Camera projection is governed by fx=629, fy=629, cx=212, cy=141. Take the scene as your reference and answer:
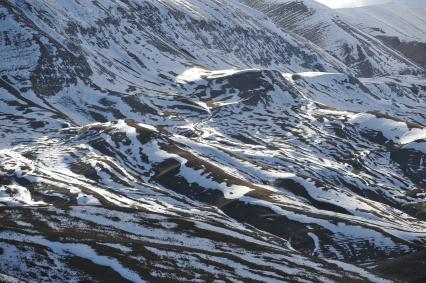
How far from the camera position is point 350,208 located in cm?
18188

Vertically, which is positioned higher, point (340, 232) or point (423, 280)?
point (423, 280)

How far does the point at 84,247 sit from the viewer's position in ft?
232

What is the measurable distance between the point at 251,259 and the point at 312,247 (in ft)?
208

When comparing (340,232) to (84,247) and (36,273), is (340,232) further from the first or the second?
(36,273)

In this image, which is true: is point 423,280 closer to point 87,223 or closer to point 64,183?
point 87,223

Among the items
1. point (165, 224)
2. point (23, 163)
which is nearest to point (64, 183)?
point (23, 163)

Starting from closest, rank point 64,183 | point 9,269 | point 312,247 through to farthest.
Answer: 1. point 9,269
2. point 312,247
3. point 64,183

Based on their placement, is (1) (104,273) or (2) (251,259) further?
(2) (251,259)

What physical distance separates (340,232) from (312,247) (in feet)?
30.5

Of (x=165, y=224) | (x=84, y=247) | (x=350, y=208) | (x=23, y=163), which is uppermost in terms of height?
(x=84, y=247)

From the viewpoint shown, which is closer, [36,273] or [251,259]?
[36,273]

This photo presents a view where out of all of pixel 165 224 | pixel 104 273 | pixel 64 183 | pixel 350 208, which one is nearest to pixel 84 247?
pixel 104 273

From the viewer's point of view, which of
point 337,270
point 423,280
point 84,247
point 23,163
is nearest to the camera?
point 84,247

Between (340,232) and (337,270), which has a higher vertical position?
(337,270)
